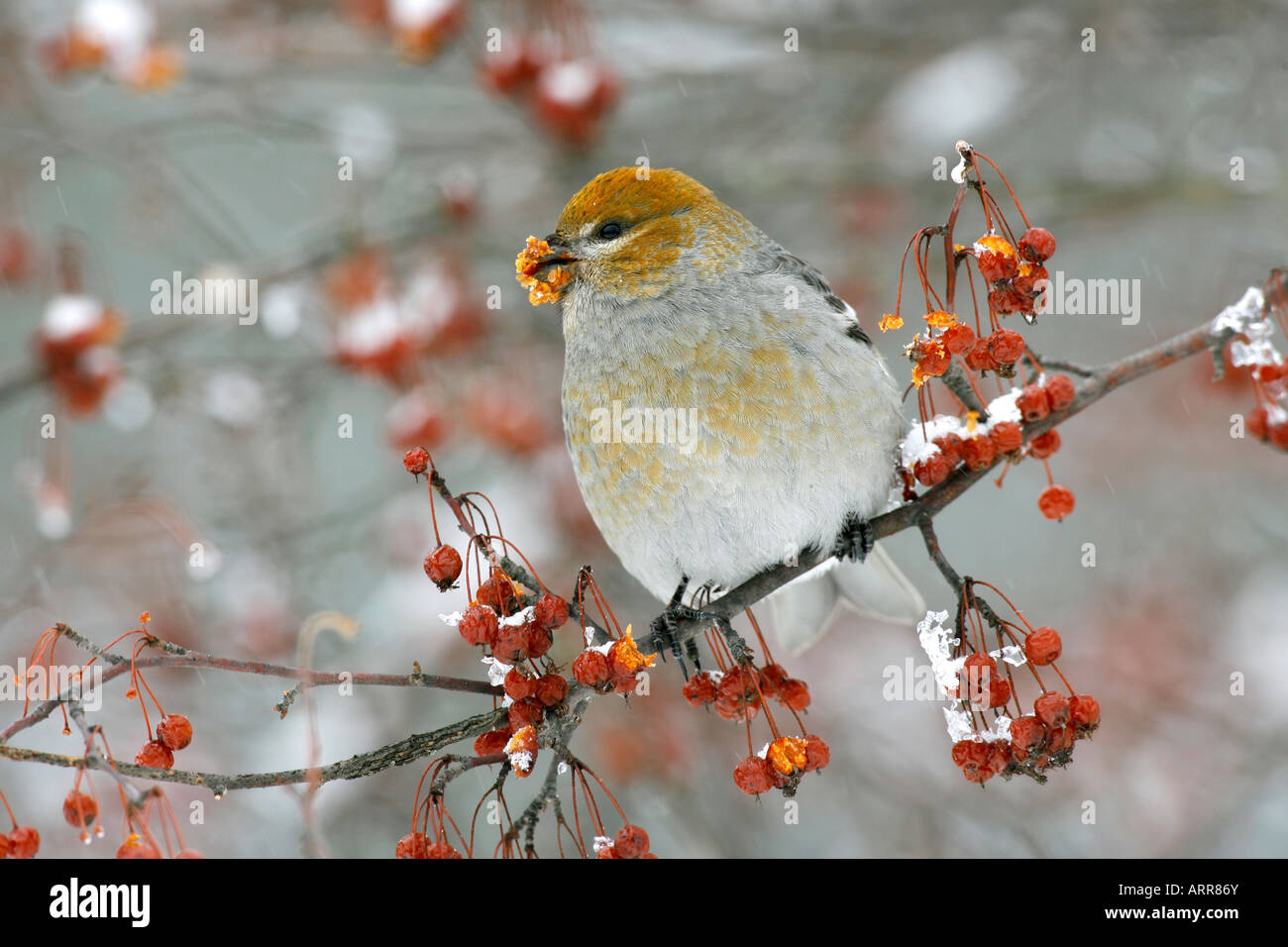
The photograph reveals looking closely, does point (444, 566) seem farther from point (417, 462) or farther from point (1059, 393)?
point (1059, 393)

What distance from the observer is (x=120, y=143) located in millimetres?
5070

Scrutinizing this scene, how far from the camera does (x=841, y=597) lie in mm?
4000

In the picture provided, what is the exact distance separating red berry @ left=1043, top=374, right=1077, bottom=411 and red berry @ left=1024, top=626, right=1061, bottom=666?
1.68 ft

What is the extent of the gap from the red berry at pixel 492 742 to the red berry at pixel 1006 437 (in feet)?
4.21

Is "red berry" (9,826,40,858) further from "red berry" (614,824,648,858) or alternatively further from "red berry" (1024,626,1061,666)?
"red berry" (1024,626,1061,666)

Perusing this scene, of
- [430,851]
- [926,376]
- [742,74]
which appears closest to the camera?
A: [430,851]

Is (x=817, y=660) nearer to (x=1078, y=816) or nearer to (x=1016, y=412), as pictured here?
(x=1078, y=816)

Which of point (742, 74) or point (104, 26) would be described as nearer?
point (104, 26)

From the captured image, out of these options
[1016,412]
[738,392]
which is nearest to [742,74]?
[738,392]

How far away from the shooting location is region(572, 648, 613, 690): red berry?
2402 mm

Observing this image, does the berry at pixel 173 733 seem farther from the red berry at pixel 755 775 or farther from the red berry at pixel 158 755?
the red berry at pixel 755 775

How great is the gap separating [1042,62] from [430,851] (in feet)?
16.2

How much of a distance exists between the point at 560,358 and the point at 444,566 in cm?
362

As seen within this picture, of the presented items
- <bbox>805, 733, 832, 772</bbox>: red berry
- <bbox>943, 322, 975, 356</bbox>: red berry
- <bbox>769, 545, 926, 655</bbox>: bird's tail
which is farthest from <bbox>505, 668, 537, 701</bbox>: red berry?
<bbox>769, 545, 926, 655</bbox>: bird's tail
